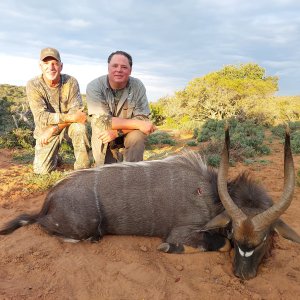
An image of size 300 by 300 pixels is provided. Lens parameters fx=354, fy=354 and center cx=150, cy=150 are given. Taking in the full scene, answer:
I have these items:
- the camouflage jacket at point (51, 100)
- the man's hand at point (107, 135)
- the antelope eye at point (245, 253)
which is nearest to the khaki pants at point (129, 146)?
the man's hand at point (107, 135)

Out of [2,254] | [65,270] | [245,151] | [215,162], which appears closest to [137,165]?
[65,270]

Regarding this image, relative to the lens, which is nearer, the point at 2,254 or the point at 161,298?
the point at 161,298

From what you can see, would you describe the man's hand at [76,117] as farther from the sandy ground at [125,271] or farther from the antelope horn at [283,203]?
the antelope horn at [283,203]

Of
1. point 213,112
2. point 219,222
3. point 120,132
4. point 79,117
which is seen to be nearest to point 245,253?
point 219,222

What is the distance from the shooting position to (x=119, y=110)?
5852 mm

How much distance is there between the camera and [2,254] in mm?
3738

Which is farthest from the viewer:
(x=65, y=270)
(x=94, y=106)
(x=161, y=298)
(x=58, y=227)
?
(x=94, y=106)

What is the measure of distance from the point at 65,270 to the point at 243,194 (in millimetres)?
1996

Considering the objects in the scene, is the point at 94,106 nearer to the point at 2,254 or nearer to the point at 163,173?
the point at 163,173

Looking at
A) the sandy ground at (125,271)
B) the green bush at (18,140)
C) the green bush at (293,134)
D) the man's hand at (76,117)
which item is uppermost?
the man's hand at (76,117)

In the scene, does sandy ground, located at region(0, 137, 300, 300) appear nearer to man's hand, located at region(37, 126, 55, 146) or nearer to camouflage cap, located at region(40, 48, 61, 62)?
man's hand, located at region(37, 126, 55, 146)

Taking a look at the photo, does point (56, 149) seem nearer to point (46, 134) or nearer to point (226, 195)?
point (46, 134)

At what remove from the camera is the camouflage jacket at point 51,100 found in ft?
20.3

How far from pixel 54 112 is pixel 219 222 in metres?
4.17
